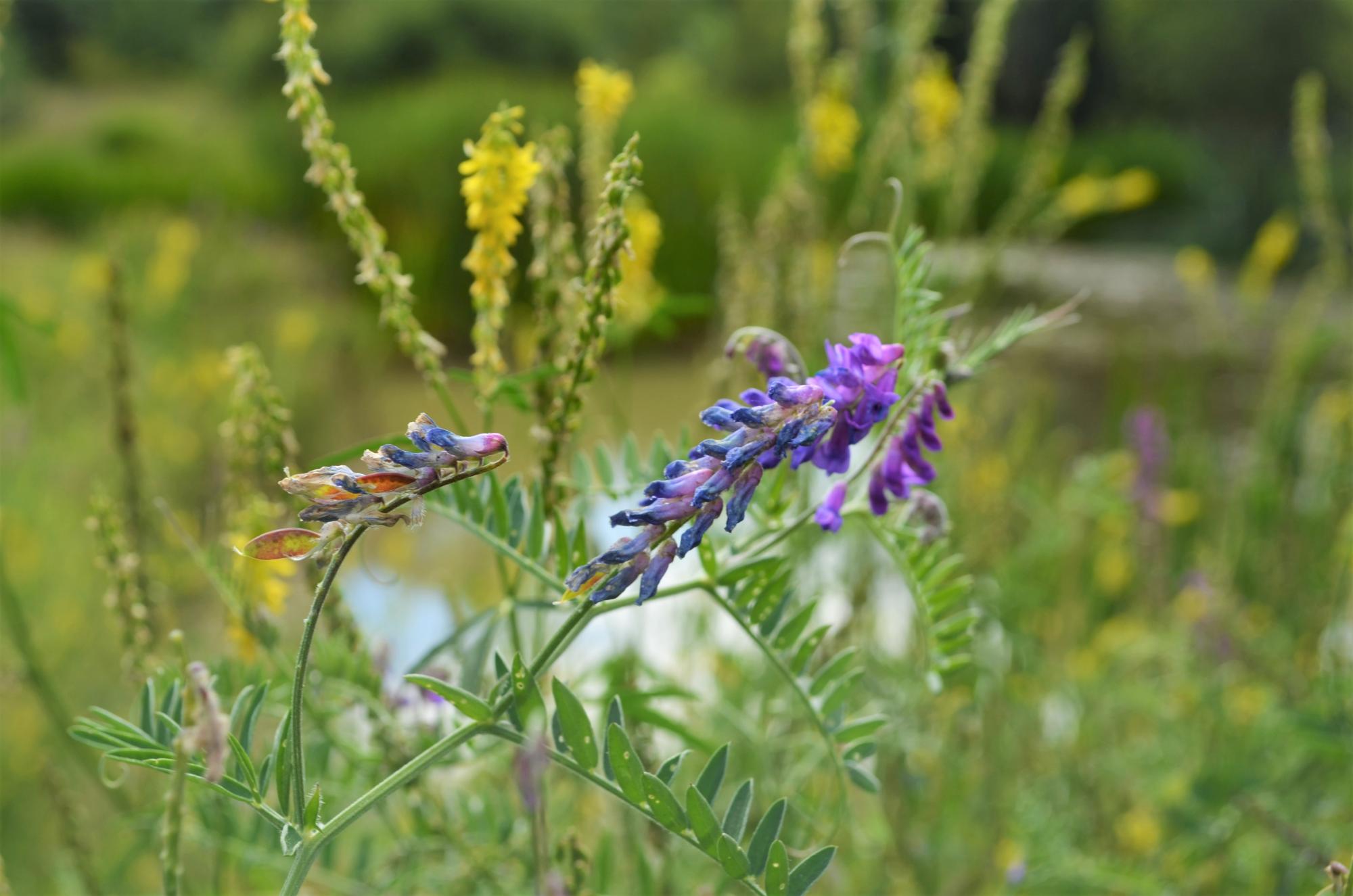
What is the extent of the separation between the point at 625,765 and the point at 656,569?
0.08 m

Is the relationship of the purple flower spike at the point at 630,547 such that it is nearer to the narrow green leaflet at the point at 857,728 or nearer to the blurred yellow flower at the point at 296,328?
the narrow green leaflet at the point at 857,728

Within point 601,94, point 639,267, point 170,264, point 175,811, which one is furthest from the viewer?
point 170,264

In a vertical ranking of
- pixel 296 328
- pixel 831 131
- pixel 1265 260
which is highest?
pixel 296 328

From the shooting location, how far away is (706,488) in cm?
32

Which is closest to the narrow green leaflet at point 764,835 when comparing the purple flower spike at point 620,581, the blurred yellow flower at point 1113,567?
the purple flower spike at point 620,581

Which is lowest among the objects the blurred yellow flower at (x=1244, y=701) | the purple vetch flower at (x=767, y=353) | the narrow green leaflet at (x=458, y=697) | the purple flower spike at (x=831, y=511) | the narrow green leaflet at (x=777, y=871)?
the narrow green leaflet at (x=777, y=871)

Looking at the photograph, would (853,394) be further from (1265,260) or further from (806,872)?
(1265,260)

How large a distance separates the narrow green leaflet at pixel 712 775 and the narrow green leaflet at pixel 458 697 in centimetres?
9

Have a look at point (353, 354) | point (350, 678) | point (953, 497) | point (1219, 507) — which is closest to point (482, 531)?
point (350, 678)

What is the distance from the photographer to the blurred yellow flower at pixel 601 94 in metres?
0.76

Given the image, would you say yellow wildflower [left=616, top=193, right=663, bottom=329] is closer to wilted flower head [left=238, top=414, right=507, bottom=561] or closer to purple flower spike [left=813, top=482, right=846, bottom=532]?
purple flower spike [left=813, top=482, right=846, bottom=532]

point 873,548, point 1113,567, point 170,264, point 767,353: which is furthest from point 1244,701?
point 170,264

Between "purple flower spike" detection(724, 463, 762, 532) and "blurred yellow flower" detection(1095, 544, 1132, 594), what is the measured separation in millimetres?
1631

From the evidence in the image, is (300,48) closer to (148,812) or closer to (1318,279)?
(148,812)
